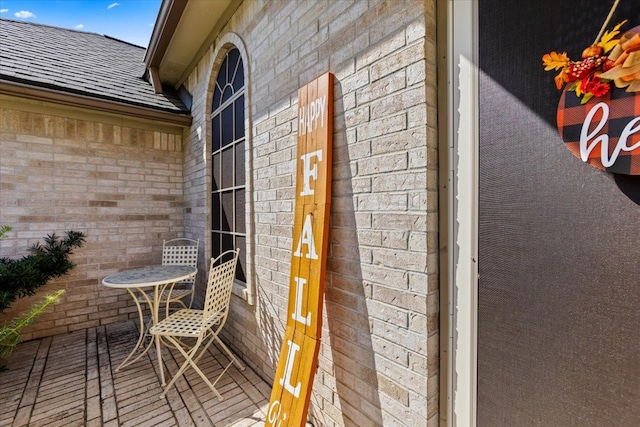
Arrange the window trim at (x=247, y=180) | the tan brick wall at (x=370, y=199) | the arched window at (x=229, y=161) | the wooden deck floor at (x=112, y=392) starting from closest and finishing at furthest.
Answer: the tan brick wall at (x=370, y=199), the wooden deck floor at (x=112, y=392), the window trim at (x=247, y=180), the arched window at (x=229, y=161)

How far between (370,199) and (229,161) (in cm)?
220

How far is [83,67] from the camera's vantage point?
159 inches

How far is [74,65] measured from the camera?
397 cm

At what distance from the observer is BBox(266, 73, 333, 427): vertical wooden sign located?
1582 mm

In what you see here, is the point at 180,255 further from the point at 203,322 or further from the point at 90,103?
the point at 90,103

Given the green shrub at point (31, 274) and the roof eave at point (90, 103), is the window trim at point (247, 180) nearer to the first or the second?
the roof eave at point (90, 103)

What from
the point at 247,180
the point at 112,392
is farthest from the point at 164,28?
the point at 112,392

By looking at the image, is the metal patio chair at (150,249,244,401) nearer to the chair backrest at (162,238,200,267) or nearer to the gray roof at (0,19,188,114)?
the chair backrest at (162,238,200,267)

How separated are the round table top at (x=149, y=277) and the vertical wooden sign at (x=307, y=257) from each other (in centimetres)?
153

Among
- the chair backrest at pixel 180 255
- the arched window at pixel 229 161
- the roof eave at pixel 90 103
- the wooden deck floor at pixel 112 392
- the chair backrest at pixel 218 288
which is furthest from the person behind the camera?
the chair backrest at pixel 180 255

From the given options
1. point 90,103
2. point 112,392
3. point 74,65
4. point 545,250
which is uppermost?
point 74,65

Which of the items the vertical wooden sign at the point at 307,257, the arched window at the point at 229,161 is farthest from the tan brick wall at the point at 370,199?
the arched window at the point at 229,161

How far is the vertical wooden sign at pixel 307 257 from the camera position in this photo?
158 cm

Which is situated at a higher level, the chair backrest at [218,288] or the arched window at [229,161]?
the arched window at [229,161]
